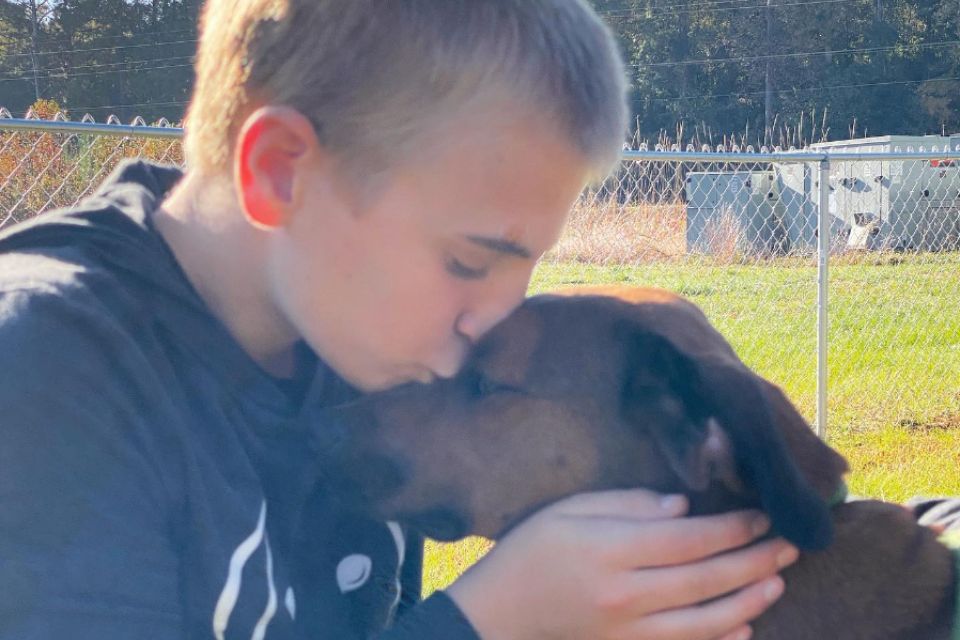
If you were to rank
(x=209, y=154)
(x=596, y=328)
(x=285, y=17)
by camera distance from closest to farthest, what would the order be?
(x=285, y=17), (x=209, y=154), (x=596, y=328)

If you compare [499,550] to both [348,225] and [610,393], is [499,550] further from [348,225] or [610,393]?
[348,225]

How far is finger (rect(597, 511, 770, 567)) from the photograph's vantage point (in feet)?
6.57

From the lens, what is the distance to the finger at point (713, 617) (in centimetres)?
201

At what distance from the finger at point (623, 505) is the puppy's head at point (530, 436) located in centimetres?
Answer: 7

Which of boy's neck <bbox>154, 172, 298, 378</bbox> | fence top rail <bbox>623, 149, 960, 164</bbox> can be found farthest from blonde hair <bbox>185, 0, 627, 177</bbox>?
fence top rail <bbox>623, 149, 960, 164</bbox>

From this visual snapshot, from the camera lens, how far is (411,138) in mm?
1807

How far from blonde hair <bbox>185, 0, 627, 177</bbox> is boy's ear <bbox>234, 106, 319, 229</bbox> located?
33mm

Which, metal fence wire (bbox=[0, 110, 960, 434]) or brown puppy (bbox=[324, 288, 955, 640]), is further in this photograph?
metal fence wire (bbox=[0, 110, 960, 434])

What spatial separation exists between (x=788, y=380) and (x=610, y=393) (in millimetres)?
5977

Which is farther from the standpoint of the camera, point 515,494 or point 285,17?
point 515,494

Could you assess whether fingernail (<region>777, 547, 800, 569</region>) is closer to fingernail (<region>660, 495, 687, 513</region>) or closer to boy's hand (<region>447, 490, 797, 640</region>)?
boy's hand (<region>447, 490, 797, 640</region>)

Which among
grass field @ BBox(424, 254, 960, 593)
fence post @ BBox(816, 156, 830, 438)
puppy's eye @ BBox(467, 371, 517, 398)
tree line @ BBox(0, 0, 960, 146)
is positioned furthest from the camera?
tree line @ BBox(0, 0, 960, 146)

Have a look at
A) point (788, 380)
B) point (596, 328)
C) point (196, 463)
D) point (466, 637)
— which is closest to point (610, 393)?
point (596, 328)

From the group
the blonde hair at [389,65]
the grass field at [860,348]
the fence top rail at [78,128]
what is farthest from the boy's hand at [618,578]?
the fence top rail at [78,128]
